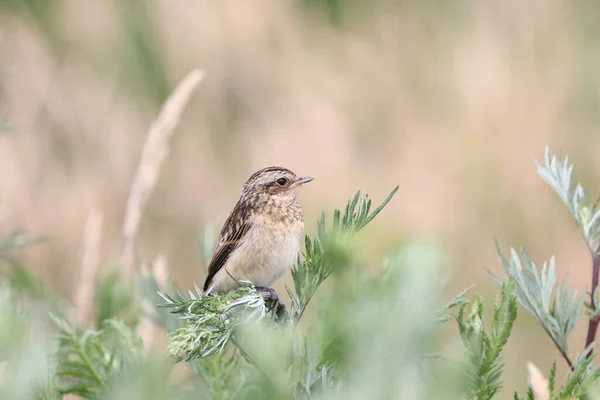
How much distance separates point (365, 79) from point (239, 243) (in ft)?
7.21

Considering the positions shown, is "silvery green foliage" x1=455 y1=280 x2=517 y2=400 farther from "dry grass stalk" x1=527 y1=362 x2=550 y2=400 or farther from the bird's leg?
the bird's leg

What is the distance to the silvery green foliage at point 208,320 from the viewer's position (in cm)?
60

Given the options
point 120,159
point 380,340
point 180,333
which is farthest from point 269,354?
point 120,159

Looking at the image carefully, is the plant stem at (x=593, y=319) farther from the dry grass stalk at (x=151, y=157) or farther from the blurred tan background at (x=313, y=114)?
the blurred tan background at (x=313, y=114)

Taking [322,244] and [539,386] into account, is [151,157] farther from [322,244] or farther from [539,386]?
[539,386]

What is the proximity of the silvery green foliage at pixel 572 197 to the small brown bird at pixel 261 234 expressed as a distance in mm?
553

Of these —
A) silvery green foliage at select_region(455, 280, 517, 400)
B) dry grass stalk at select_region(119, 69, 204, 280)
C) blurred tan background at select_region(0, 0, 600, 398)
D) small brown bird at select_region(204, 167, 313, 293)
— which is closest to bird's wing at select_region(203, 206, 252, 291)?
small brown bird at select_region(204, 167, 313, 293)

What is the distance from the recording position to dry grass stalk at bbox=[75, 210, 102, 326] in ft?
3.50

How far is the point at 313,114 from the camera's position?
3.29 m

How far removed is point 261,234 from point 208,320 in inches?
28.4

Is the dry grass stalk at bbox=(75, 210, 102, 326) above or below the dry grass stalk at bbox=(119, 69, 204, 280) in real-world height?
below

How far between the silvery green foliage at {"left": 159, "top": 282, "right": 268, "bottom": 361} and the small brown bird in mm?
568

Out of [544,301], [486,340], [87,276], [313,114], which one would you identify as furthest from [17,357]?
[313,114]

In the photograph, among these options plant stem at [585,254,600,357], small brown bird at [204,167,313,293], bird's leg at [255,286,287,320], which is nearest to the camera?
plant stem at [585,254,600,357]
